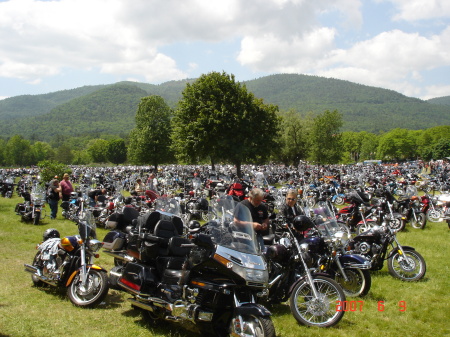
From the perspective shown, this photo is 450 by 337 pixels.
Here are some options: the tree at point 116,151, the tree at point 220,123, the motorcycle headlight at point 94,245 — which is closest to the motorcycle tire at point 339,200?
the tree at point 220,123

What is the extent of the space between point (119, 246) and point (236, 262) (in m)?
2.45

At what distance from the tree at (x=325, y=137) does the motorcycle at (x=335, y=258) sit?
52465 mm

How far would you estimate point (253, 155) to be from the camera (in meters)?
32.2

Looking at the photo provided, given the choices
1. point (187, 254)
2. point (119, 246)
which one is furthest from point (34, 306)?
point (187, 254)

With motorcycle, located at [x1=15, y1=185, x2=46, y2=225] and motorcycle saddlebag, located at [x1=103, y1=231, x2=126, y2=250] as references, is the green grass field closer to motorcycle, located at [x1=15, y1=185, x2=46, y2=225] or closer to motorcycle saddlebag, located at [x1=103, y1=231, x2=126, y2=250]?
motorcycle saddlebag, located at [x1=103, y1=231, x2=126, y2=250]

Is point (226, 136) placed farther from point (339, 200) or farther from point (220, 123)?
point (339, 200)

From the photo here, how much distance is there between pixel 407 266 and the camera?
6.41m

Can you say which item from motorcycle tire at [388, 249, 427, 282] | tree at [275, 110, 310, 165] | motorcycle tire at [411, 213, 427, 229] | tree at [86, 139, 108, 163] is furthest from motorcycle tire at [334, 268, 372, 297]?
tree at [86, 139, 108, 163]

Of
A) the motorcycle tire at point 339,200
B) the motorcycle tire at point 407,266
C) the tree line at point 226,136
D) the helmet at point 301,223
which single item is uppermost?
the tree line at point 226,136

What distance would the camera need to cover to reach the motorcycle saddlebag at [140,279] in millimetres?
4305

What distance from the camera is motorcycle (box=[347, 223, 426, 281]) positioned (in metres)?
6.38

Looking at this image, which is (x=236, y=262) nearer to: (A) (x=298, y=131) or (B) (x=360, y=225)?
(B) (x=360, y=225)

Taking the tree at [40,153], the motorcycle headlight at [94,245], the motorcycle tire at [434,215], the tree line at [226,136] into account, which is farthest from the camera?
the tree at [40,153]

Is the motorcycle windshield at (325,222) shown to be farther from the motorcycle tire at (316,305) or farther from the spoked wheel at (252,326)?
the spoked wheel at (252,326)
